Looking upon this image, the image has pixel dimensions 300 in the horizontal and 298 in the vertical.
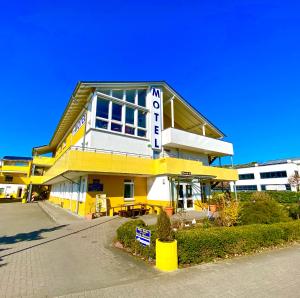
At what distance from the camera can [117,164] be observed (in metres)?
15.0

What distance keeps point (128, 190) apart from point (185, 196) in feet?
16.8

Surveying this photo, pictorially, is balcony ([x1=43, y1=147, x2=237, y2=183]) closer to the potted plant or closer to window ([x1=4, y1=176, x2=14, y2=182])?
the potted plant

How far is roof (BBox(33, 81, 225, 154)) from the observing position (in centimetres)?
1738

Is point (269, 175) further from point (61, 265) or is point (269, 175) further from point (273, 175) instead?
point (61, 265)

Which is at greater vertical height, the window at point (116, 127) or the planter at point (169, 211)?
the window at point (116, 127)

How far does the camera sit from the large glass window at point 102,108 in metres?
17.2

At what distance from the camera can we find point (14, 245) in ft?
26.7

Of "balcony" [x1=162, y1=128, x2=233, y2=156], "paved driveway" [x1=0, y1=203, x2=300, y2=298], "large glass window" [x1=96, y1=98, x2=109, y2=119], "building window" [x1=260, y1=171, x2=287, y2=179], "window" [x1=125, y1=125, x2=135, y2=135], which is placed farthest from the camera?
"building window" [x1=260, y1=171, x2=287, y2=179]

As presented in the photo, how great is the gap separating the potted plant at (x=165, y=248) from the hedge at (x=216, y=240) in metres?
0.35

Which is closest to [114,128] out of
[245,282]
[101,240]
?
[101,240]

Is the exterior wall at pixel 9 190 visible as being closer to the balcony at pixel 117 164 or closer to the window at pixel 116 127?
the balcony at pixel 117 164

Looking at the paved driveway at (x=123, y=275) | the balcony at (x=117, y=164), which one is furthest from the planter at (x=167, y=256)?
the balcony at (x=117, y=164)

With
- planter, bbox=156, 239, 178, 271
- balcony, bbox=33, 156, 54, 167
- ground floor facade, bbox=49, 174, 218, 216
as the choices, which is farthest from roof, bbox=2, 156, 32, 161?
planter, bbox=156, 239, 178, 271

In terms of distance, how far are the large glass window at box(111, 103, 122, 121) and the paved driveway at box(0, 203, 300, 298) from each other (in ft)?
39.1
